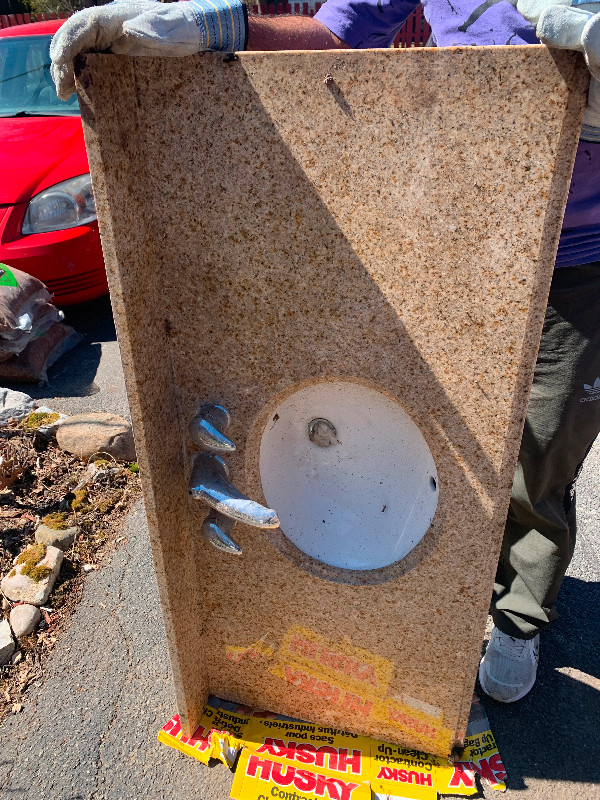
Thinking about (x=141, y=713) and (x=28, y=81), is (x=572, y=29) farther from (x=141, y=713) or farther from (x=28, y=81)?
(x=28, y=81)

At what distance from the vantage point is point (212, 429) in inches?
55.6

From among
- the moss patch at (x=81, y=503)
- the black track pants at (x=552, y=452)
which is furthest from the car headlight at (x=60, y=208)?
the black track pants at (x=552, y=452)

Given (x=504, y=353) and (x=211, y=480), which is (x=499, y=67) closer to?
(x=504, y=353)

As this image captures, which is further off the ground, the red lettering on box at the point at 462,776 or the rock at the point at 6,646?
the red lettering on box at the point at 462,776

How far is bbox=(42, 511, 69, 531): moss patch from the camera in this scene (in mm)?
2510

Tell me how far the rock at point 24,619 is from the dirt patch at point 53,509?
0.07ft

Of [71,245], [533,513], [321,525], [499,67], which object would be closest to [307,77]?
[499,67]

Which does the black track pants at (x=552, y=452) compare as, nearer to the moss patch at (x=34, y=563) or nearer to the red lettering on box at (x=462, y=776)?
the red lettering on box at (x=462, y=776)

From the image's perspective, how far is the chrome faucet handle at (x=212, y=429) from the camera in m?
1.40

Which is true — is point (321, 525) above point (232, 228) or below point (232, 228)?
below

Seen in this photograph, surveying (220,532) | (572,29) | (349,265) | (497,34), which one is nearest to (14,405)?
(220,532)

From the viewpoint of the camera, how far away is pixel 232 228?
50.9 inches

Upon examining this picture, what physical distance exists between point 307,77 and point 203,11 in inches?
8.9

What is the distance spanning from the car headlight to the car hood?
0.04 m
